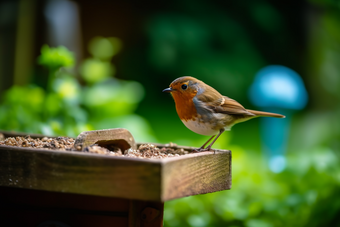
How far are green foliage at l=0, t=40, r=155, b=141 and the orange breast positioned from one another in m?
0.90

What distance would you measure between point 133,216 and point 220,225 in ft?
4.54

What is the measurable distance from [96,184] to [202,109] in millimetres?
974

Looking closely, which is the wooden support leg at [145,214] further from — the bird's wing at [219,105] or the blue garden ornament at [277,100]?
the blue garden ornament at [277,100]

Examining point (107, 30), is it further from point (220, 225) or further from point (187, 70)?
point (220, 225)

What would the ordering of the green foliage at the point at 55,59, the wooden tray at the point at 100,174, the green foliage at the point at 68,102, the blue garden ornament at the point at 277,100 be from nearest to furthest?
the wooden tray at the point at 100,174, the green foliage at the point at 55,59, the green foliage at the point at 68,102, the blue garden ornament at the point at 277,100

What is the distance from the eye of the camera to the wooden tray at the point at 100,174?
1.43m

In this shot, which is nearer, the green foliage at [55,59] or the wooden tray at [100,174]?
the wooden tray at [100,174]

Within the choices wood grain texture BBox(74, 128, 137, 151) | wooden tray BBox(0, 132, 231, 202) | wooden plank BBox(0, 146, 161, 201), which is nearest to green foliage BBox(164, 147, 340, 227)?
wood grain texture BBox(74, 128, 137, 151)

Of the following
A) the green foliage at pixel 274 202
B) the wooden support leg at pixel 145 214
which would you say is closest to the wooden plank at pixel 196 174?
the wooden support leg at pixel 145 214

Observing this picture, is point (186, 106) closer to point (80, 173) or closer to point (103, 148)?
point (103, 148)

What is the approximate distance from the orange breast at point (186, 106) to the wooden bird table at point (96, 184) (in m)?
0.42

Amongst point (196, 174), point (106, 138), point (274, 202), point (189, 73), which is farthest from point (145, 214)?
point (189, 73)

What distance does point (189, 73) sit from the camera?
24.2 feet

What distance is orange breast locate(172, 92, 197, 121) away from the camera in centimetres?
227
